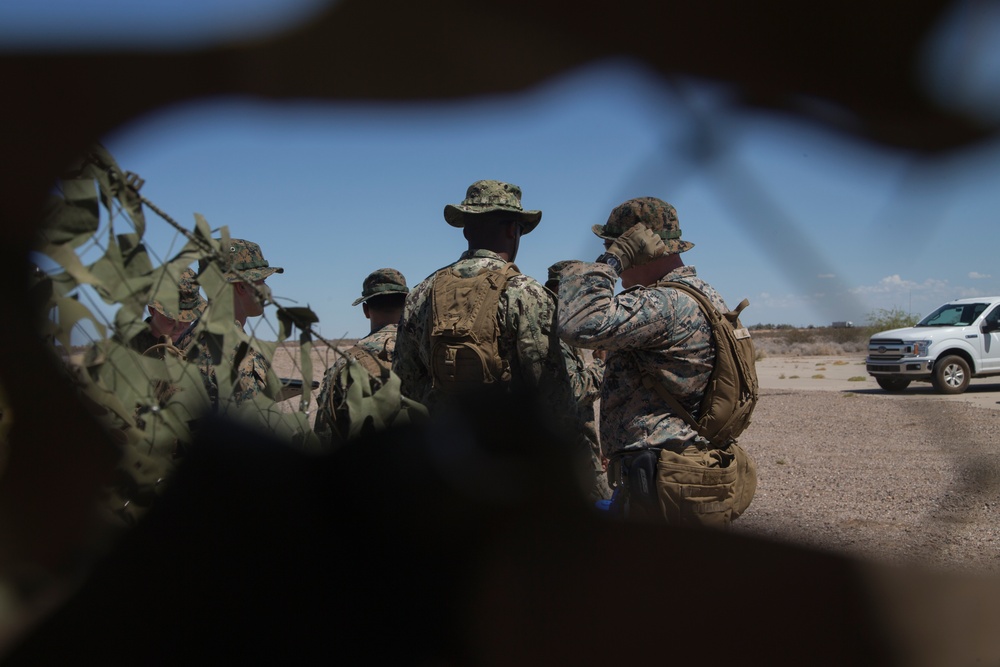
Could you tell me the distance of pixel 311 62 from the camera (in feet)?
2.14

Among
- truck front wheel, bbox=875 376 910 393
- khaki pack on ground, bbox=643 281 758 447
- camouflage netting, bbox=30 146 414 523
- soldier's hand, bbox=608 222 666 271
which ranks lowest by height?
camouflage netting, bbox=30 146 414 523

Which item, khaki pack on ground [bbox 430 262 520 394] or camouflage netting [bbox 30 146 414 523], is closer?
camouflage netting [bbox 30 146 414 523]

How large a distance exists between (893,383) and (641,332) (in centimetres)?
1391

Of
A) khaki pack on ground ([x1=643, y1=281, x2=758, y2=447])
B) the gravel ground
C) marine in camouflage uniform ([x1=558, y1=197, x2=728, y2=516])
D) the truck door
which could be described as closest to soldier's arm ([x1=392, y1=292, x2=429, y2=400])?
marine in camouflage uniform ([x1=558, y1=197, x2=728, y2=516])

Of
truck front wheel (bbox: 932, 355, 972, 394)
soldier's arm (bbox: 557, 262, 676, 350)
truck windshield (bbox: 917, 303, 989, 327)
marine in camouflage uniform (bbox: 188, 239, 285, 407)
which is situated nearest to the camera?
marine in camouflage uniform (bbox: 188, 239, 285, 407)

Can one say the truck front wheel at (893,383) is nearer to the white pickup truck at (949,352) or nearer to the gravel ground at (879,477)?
the white pickup truck at (949,352)

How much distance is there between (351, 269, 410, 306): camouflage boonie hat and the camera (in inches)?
157

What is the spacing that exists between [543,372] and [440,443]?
3.82 feet

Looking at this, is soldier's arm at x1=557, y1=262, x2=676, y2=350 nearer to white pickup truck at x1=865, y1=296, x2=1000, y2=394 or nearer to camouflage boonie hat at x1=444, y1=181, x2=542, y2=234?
camouflage boonie hat at x1=444, y1=181, x2=542, y2=234

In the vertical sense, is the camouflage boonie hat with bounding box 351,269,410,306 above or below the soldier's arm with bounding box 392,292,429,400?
above

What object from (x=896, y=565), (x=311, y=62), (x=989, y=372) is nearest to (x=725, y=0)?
(x=311, y=62)

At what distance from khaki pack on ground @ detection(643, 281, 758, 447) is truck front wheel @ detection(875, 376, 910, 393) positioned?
42.5 feet

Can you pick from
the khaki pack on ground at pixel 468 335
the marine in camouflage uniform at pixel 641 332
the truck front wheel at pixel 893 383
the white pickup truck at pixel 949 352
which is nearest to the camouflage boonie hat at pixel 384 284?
the khaki pack on ground at pixel 468 335

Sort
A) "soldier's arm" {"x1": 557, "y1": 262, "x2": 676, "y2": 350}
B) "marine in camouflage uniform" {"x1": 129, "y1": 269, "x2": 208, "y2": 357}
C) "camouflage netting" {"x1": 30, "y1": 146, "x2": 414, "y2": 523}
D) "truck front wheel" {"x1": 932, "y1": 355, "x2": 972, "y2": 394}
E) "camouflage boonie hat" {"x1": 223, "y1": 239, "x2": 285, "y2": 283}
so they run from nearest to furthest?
"camouflage netting" {"x1": 30, "y1": 146, "x2": 414, "y2": 523} < "marine in camouflage uniform" {"x1": 129, "y1": 269, "x2": 208, "y2": 357} < "soldier's arm" {"x1": 557, "y1": 262, "x2": 676, "y2": 350} < "camouflage boonie hat" {"x1": 223, "y1": 239, "x2": 285, "y2": 283} < "truck front wheel" {"x1": 932, "y1": 355, "x2": 972, "y2": 394}
